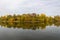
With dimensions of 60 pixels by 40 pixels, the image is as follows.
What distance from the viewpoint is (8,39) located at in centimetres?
912

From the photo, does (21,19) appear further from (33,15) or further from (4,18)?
(4,18)

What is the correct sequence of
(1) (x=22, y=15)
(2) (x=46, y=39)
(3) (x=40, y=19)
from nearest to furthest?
1. (2) (x=46, y=39)
2. (3) (x=40, y=19)
3. (1) (x=22, y=15)

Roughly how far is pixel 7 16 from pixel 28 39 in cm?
2571

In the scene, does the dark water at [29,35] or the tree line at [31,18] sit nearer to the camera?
the dark water at [29,35]

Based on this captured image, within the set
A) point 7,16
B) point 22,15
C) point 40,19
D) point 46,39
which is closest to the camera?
point 46,39

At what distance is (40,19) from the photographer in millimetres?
28891

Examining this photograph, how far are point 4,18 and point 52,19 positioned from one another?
10355 millimetres

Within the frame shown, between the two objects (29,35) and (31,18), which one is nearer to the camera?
(29,35)

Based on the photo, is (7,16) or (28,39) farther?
(7,16)

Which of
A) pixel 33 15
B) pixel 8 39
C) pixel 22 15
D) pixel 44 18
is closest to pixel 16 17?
pixel 22 15

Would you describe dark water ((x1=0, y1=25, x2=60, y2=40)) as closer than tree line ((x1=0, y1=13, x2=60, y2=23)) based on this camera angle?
Yes

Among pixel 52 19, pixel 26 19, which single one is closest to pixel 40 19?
pixel 26 19

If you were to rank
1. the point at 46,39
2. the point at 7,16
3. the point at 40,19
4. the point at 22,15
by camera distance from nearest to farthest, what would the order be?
the point at 46,39, the point at 40,19, the point at 22,15, the point at 7,16

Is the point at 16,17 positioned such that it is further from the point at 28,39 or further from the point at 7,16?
the point at 28,39
